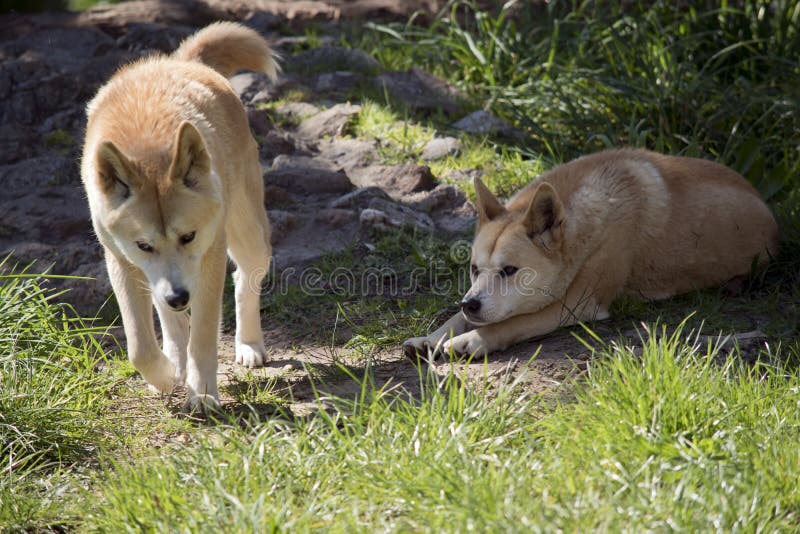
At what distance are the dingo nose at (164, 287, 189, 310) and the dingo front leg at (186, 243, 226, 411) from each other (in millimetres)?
304

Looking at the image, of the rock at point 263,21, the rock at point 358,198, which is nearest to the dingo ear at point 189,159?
the rock at point 358,198

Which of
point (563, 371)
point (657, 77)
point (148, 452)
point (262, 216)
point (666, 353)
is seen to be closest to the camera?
point (666, 353)

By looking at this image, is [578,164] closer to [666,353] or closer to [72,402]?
[666,353]

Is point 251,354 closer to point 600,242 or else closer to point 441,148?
point 600,242

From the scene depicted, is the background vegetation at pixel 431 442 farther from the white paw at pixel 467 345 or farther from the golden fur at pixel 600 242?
the white paw at pixel 467 345

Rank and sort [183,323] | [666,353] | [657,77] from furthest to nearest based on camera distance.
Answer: [657,77]
[183,323]
[666,353]

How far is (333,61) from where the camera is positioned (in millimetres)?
8008

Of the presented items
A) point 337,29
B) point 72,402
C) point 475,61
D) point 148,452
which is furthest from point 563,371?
point 337,29

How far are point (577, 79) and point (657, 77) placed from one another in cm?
60

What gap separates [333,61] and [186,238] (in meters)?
4.62

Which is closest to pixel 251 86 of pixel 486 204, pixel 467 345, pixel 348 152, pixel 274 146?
pixel 274 146

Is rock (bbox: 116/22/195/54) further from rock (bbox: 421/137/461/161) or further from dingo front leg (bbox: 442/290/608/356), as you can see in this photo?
dingo front leg (bbox: 442/290/608/356)

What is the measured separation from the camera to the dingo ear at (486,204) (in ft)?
15.2

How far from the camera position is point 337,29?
898 cm
